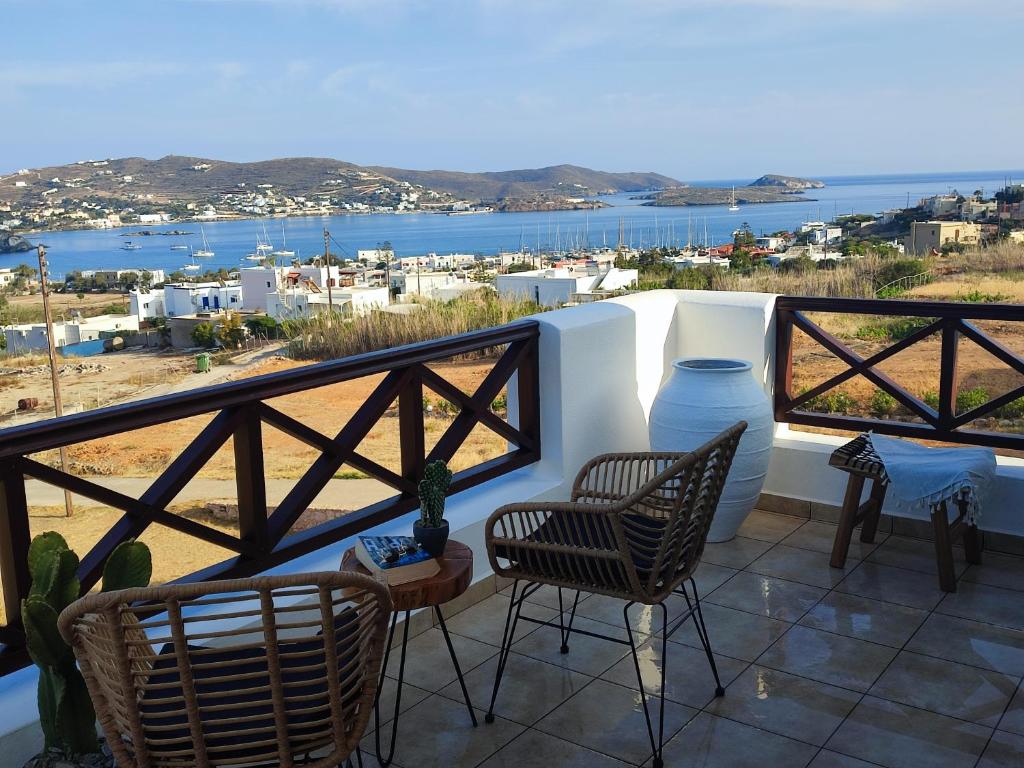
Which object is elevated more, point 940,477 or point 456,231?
point 940,477

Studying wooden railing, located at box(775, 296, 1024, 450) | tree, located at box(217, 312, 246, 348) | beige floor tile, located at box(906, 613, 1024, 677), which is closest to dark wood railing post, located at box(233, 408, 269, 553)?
beige floor tile, located at box(906, 613, 1024, 677)

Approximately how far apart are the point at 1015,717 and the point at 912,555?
139 cm

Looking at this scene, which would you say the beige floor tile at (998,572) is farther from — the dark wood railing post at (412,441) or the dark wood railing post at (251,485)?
the dark wood railing post at (251,485)

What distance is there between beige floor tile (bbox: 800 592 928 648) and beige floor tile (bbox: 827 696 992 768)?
50 centimetres

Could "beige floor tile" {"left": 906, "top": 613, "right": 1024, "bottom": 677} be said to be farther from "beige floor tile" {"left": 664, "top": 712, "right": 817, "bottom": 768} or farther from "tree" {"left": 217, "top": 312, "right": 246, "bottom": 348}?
"tree" {"left": 217, "top": 312, "right": 246, "bottom": 348}

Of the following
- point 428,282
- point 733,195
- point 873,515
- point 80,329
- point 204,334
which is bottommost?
point 80,329

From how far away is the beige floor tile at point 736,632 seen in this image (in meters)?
3.25

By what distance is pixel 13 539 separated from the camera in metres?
2.41

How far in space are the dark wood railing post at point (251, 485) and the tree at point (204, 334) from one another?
76.1ft

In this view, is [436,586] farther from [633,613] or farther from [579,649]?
[633,613]

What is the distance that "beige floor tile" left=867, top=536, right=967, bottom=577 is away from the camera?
398 centimetres

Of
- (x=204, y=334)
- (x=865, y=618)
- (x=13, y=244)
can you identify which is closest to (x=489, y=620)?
(x=865, y=618)

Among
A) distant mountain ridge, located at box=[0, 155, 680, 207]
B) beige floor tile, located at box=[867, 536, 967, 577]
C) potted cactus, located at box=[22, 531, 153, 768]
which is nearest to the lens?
potted cactus, located at box=[22, 531, 153, 768]

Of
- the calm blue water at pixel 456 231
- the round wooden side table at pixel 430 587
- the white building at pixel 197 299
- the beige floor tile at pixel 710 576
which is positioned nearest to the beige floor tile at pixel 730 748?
the round wooden side table at pixel 430 587
